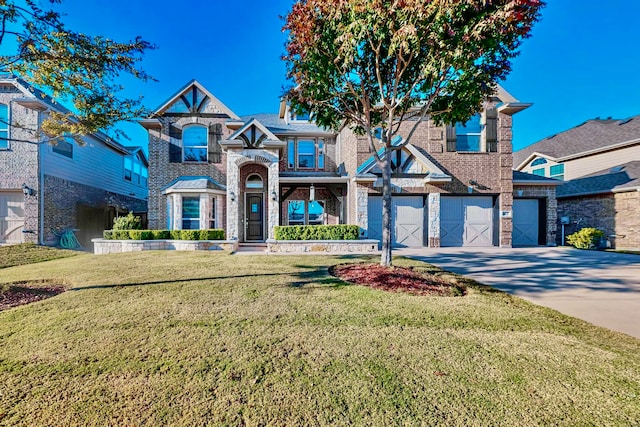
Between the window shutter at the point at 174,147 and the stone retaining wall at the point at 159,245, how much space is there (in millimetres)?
4640

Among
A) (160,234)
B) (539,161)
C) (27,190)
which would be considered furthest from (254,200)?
(539,161)

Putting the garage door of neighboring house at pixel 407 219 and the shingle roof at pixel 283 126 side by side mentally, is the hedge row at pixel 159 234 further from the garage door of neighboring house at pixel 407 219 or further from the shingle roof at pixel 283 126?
the garage door of neighboring house at pixel 407 219

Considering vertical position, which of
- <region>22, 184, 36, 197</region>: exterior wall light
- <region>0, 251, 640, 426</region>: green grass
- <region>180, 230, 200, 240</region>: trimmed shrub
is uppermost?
<region>22, 184, 36, 197</region>: exterior wall light

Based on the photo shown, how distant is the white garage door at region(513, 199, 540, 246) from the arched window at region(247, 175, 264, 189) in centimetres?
1266

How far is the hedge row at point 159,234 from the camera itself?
11539 mm

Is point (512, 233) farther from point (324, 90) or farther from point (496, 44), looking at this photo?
point (324, 90)

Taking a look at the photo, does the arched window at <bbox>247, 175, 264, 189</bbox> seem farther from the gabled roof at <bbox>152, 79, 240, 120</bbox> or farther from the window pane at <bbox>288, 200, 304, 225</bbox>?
the gabled roof at <bbox>152, 79, 240, 120</bbox>

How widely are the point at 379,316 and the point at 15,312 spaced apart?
556 cm

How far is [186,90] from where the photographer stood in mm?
14156

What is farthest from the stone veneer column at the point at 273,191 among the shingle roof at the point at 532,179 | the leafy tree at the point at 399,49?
the shingle roof at the point at 532,179

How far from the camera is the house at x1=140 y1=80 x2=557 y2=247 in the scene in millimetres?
12852

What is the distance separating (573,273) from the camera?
7363 millimetres

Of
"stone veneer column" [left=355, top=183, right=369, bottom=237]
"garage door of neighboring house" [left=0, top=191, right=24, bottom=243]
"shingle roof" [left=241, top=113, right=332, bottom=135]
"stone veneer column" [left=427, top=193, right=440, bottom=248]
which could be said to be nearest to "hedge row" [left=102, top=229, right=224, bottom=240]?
"garage door of neighboring house" [left=0, top=191, right=24, bottom=243]

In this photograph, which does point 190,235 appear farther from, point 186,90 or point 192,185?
point 186,90
